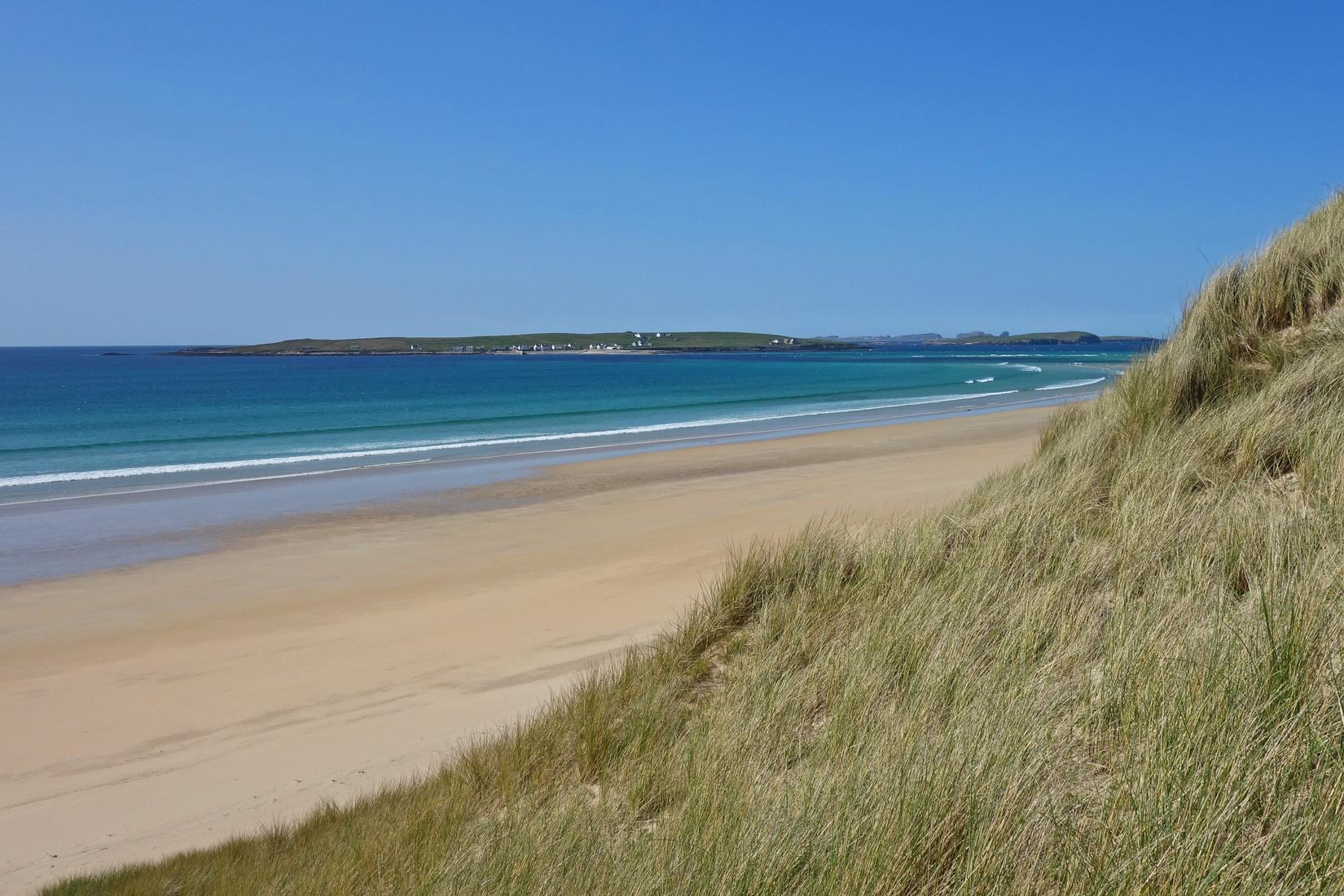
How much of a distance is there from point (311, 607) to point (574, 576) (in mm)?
3192

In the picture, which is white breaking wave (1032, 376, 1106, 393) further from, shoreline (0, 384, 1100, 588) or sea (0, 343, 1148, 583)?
shoreline (0, 384, 1100, 588)

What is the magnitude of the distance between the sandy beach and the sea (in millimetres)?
2927

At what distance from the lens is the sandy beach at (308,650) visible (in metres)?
5.99

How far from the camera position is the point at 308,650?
29.5 ft

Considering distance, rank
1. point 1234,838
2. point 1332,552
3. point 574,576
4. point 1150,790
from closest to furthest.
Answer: point 1234,838, point 1150,790, point 1332,552, point 574,576

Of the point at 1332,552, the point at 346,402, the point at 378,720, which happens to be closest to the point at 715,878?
the point at 1332,552

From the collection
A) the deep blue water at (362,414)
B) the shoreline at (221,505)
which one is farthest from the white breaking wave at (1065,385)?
the shoreline at (221,505)

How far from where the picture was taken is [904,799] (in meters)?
2.57

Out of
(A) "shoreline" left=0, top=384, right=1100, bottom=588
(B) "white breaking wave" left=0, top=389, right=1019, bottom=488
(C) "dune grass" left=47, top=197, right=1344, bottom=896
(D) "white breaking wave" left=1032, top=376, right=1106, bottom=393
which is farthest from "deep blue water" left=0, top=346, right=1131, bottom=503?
(C) "dune grass" left=47, top=197, right=1344, bottom=896

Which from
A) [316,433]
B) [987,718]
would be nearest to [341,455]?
[316,433]

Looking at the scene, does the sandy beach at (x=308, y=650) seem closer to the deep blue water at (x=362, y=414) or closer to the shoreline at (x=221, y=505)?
the shoreline at (x=221, y=505)

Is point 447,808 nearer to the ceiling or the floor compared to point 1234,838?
nearer to the floor

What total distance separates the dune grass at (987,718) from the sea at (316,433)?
2.39 m

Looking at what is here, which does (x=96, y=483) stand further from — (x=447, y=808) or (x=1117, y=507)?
(x=1117, y=507)
